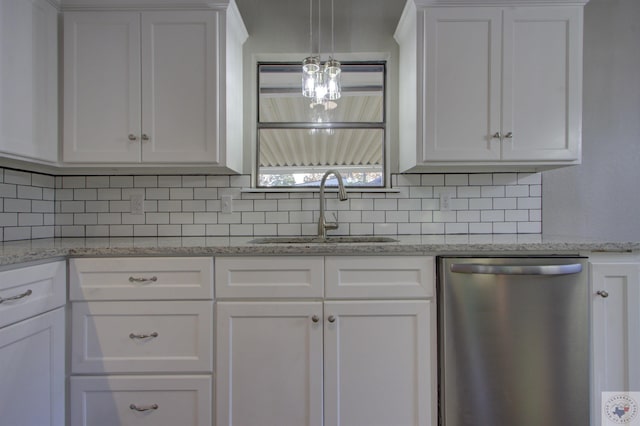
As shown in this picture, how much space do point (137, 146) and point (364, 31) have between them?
5.05 ft

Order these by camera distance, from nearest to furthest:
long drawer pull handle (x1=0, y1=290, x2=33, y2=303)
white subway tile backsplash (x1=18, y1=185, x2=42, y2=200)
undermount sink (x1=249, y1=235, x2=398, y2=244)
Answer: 1. long drawer pull handle (x1=0, y1=290, x2=33, y2=303)
2. white subway tile backsplash (x1=18, y1=185, x2=42, y2=200)
3. undermount sink (x1=249, y1=235, x2=398, y2=244)

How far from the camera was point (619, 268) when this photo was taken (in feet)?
4.54

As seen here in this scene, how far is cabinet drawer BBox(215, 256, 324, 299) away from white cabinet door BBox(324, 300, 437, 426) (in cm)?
Answer: 14

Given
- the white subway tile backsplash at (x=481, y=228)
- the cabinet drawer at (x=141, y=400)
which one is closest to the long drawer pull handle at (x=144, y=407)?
the cabinet drawer at (x=141, y=400)

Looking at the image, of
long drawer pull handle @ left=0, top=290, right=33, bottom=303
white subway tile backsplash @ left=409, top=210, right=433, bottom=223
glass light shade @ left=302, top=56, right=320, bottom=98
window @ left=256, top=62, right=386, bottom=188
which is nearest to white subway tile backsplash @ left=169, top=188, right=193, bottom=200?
window @ left=256, top=62, right=386, bottom=188

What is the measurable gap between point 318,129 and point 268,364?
4.66 feet

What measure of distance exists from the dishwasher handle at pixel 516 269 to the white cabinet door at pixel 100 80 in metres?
1.72

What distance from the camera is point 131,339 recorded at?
1.36 m

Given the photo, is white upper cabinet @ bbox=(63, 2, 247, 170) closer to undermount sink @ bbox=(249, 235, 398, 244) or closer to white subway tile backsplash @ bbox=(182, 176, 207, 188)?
white subway tile backsplash @ bbox=(182, 176, 207, 188)

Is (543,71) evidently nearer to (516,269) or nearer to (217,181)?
(516,269)

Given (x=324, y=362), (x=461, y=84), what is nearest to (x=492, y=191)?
(x=461, y=84)

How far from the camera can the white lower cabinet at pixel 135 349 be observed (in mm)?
→ 1354

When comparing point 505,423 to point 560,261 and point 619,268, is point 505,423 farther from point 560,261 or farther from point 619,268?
point 619,268

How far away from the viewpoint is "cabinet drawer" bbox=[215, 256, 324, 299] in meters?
1.37
